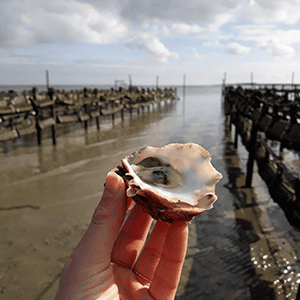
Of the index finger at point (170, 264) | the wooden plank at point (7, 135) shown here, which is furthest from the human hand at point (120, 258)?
the wooden plank at point (7, 135)

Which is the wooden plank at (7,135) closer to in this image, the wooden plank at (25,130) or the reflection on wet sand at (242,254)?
the wooden plank at (25,130)

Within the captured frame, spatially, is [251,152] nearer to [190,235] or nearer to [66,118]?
[190,235]

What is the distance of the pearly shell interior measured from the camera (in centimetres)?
124

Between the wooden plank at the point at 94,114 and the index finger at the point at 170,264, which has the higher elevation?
the wooden plank at the point at 94,114

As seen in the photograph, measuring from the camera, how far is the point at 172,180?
4.52ft

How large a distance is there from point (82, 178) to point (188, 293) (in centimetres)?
409

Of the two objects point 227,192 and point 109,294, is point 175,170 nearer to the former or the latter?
point 109,294

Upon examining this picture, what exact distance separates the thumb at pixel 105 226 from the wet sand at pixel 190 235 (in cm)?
230

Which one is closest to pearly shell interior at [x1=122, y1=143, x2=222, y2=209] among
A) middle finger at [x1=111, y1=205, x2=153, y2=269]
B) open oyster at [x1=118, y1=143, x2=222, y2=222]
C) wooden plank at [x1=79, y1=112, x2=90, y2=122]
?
open oyster at [x1=118, y1=143, x2=222, y2=222]

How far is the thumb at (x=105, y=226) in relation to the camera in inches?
41.1

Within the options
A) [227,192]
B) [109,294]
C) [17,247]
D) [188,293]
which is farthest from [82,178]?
[109,294]

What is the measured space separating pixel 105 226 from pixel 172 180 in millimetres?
487

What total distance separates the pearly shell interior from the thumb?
4.9 inches

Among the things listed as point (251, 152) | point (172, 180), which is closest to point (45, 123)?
point (251, 152)
